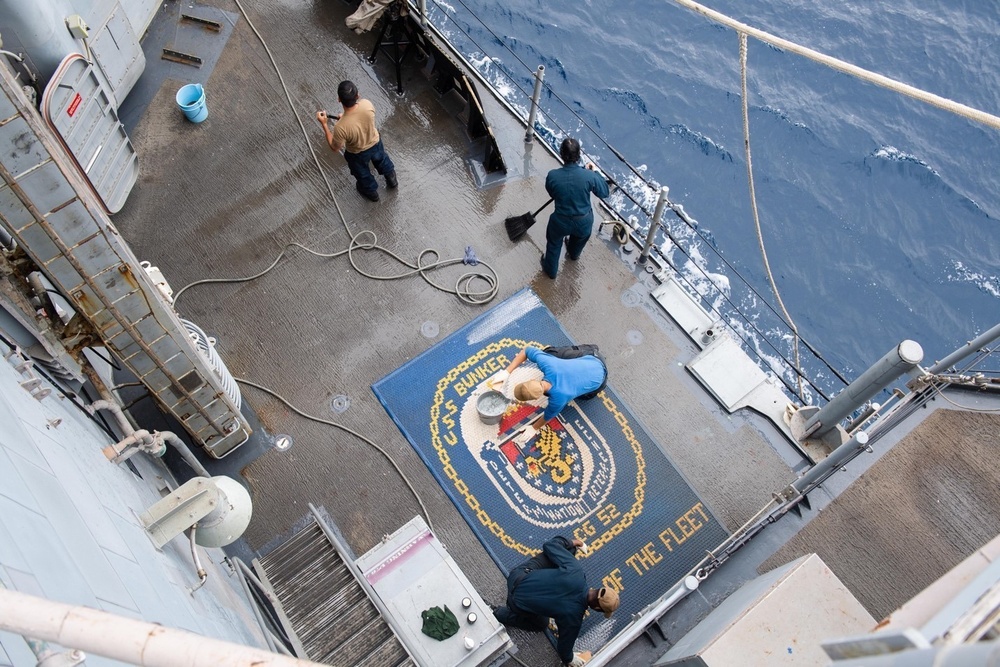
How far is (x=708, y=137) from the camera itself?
47.7 ft

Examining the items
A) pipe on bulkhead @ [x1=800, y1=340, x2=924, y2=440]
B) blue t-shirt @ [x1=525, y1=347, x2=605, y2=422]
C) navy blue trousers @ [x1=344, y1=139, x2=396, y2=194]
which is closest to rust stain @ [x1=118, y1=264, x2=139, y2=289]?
blue t-shirt @ [x1=525, y1=347, x2=605, y2=422]

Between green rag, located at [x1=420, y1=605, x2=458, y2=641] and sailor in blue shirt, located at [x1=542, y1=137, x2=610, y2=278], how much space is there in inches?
193

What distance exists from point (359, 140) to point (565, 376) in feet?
14.2

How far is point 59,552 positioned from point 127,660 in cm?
171

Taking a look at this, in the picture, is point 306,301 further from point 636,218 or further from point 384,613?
point 636,218

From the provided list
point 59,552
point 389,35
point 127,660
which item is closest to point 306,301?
point 389,35

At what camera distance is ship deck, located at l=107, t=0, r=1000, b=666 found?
27.1 feet

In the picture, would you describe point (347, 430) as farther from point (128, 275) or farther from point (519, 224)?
point (519, 224)

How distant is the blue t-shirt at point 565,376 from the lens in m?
8.04

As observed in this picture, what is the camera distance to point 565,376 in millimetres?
8055

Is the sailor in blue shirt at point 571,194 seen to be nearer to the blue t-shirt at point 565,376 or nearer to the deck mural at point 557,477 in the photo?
the deck mural at point 557,477

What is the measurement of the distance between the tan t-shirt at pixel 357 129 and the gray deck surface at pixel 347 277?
1.10 meters

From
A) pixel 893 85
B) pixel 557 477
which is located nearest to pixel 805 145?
pixel 893 85

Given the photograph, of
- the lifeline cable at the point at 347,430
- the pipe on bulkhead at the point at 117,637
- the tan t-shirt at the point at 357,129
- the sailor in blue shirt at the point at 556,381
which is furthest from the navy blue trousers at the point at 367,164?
the pipe on bulkhead at the point at 117,637
